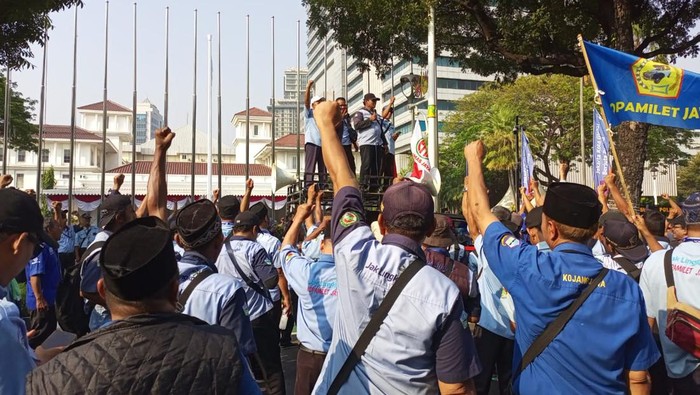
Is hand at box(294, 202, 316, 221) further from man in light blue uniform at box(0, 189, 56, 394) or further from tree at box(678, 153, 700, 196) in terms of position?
tree at box(678, 153, 700, 196)

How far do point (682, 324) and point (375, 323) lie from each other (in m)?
1.97

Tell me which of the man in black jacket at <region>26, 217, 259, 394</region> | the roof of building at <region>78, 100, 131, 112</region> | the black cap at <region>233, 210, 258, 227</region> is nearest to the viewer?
the man in black jacket at <region>26, 217, 259, 394</region>

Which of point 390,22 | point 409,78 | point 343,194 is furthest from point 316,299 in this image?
point 409,78

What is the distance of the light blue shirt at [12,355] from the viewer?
1.70 m

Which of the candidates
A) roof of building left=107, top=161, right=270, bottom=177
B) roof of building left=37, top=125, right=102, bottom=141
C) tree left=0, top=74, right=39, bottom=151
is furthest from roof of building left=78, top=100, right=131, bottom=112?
tree left=0, top=74, right=39, bottom=151

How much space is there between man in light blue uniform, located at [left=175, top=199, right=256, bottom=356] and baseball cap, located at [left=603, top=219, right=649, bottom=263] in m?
2.86

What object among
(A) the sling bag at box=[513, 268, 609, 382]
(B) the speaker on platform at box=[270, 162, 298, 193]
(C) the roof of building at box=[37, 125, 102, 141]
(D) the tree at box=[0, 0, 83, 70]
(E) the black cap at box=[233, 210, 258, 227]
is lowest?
(A) the sling bag at box=[513, 268, 609, 382]

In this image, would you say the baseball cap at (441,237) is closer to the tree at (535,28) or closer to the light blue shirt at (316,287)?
the light blue shirt at (316,287)

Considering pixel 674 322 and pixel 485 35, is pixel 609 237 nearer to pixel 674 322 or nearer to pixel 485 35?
pixel 674 322

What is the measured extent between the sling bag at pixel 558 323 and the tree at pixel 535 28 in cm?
852

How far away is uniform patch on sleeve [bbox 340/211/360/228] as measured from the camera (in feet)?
7.80

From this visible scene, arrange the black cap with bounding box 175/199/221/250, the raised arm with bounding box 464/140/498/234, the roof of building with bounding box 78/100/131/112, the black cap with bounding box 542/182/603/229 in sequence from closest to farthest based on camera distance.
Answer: the black cap with bounding box 542/182/603/229, the raised arm with bounding box 464/140/498/234, the black cap with bounding box 175/199/221/250, the roof of building with bounding box 78/100/131/112

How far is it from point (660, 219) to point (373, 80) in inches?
2218

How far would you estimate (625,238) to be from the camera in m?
4.27
